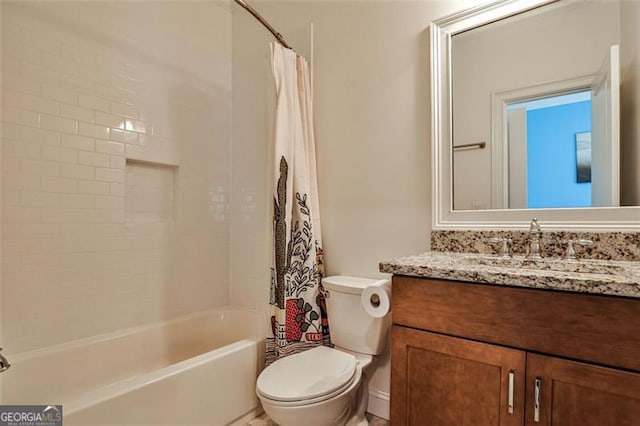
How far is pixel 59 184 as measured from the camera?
1.70 meters

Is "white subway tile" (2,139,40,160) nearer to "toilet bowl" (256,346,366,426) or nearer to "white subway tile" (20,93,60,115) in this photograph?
"white subway tile" (20,93,60,115)

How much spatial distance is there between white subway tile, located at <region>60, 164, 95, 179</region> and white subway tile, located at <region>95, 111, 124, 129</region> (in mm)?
264

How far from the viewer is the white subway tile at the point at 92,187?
1771 millimetres

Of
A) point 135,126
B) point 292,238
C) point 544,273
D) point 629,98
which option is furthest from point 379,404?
point 135,126

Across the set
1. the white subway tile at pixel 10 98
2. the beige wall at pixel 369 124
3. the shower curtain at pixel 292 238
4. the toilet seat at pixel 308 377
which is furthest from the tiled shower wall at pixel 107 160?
the toilet seat at pixel 308 377

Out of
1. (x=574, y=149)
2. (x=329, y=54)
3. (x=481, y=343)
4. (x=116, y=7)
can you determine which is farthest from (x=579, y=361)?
(x=116, y=7)

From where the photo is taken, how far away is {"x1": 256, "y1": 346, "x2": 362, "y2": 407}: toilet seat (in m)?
1.33

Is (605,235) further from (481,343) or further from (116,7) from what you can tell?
(116,7)

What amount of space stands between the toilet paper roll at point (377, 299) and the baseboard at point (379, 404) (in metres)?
0.65

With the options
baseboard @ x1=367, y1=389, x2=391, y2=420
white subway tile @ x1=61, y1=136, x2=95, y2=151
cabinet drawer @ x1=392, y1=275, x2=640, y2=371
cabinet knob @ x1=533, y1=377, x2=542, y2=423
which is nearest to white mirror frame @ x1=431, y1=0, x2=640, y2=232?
cabinet drawer @ x1=392, y1=275, x2=640, y2=371

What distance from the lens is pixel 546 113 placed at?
1.40 meters

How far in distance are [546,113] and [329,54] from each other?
1.21m

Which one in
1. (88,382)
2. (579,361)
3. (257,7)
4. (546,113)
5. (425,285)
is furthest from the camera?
(257,7)

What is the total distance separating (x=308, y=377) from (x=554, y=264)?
1.07m
